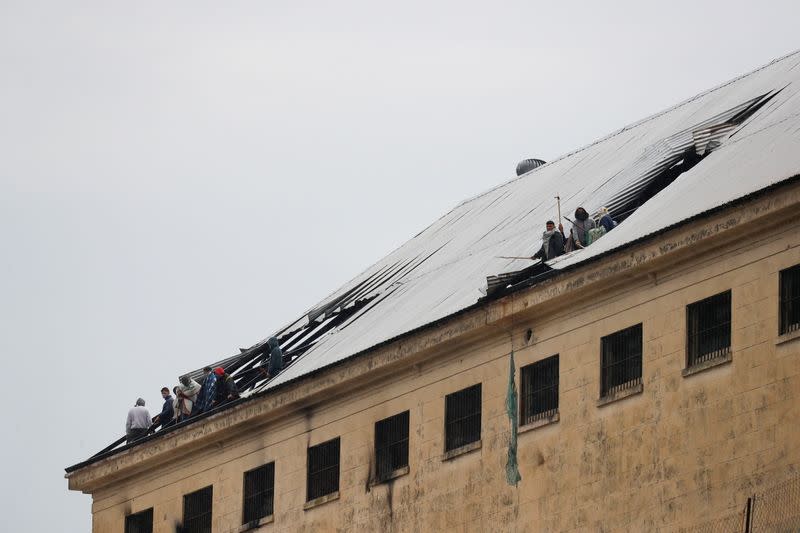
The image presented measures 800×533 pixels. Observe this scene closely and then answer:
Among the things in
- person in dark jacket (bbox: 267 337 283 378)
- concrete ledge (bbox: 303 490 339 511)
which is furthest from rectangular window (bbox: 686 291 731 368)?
person in dark jacket (bbox: 267 337 283 378)

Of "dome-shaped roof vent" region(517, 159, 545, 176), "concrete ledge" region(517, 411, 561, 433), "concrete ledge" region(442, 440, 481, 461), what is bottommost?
"concrete ledge" region(517, 411, 561, 433)

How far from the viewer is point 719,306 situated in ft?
174

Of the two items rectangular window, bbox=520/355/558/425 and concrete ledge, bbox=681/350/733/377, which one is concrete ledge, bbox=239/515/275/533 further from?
concrete ledge, bbox=681/350/733/377

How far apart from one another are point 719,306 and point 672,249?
172 centimetres

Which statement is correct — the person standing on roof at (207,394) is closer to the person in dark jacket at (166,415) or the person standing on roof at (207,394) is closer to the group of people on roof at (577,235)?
the person in dark jacket at (166,415)

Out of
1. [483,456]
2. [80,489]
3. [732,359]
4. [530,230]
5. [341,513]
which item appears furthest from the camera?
[80,489]

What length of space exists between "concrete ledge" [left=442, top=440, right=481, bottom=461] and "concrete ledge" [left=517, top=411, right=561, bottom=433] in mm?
1524

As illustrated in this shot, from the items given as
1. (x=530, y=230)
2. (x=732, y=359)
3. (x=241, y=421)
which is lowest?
(x=732, y=359)

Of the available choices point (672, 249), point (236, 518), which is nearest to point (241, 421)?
point (236, 518)

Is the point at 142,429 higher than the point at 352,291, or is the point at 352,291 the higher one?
the point at 352,291

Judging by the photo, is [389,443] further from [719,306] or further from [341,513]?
[719,306]

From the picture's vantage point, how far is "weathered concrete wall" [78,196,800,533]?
51.6 metres

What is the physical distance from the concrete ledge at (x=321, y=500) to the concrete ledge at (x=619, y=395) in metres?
9.81

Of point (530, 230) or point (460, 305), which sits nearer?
point (460, 305)
